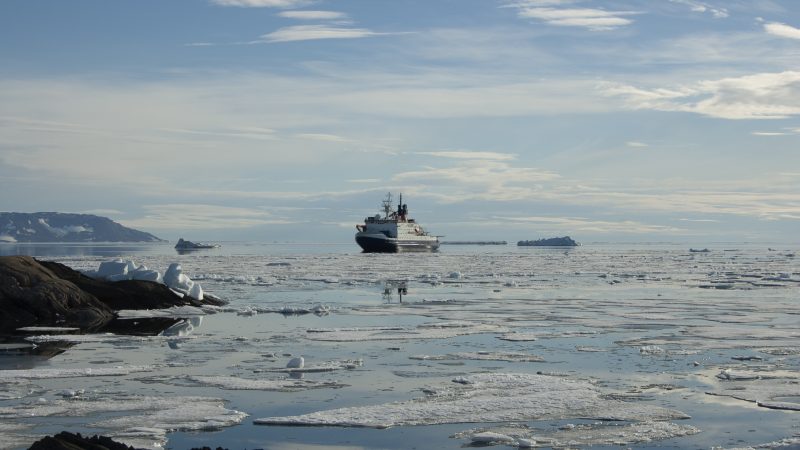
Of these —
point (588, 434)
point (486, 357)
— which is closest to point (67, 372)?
point (486, 357)

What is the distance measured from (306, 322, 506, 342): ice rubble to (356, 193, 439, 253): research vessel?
258ft

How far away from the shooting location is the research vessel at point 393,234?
321ft

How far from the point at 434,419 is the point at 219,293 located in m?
20.6

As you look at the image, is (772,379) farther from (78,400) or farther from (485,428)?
(78,400)

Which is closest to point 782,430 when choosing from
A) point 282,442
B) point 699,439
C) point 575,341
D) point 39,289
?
point 699,439

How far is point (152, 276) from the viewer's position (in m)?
23.6

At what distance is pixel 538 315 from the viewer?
21109 mm

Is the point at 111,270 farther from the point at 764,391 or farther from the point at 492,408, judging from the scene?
the point at 764,391

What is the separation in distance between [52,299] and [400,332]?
7938 millimetres

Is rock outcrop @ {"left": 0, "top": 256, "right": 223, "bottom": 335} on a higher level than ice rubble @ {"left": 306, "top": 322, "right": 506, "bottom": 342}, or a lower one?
higher

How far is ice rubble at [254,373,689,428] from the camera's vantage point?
8.86 m

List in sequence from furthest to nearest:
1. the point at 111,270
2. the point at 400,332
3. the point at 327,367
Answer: the point at 111,270 → the point at 400,332 → the point at 327,367

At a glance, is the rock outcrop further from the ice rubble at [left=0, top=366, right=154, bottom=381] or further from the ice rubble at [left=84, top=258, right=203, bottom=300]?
the ice rubble at [left=0, top=366, right=154, bottom=381]

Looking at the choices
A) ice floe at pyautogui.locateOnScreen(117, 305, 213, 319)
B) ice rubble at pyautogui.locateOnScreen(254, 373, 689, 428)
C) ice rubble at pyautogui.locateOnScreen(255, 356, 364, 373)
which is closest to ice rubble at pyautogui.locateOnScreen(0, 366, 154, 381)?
ice rubble at pyautogui.locateOnScreen(255, 356, 364, 373)
